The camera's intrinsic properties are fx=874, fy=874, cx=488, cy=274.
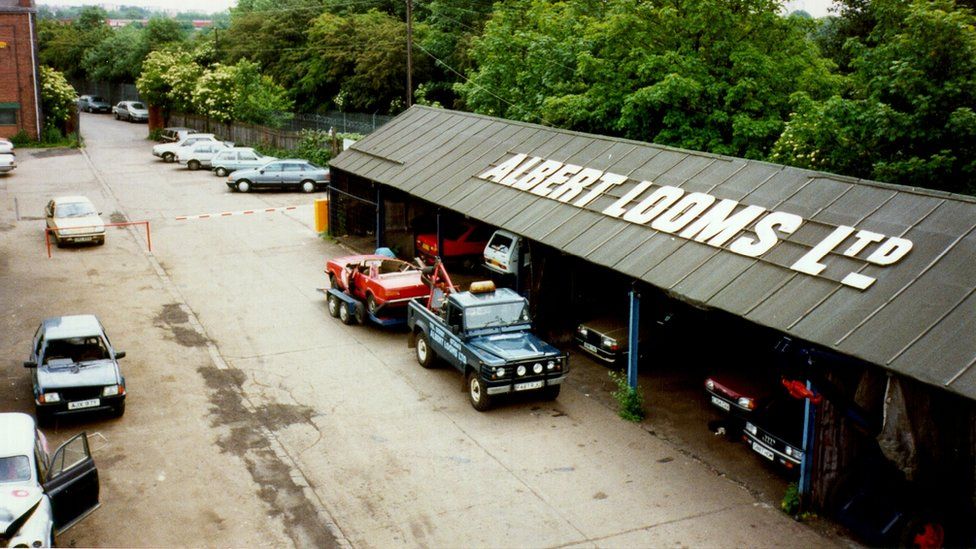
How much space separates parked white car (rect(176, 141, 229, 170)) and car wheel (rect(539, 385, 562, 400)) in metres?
34.4

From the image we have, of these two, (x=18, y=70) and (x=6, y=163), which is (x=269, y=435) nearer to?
(x=6, y=163)

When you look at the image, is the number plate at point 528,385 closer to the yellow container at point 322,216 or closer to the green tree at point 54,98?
the yellow container at point 322,216

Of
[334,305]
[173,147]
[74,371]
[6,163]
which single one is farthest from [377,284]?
[173,147]

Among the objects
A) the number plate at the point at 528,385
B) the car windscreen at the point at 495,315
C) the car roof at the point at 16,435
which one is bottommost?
the number plate at the point at 528,385

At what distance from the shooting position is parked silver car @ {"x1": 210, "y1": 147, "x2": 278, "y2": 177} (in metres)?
43.9

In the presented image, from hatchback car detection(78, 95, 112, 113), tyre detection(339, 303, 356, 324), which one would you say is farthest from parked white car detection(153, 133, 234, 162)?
hatchback car detection(78, 95, 112, 113)

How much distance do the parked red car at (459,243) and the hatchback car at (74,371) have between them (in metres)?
11.1

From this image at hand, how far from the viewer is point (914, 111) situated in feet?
66.1

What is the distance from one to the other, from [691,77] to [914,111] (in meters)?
9.91

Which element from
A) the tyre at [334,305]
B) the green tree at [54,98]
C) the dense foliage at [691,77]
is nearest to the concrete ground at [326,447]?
the tyre at [334,305]

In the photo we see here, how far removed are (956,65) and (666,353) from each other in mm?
9084

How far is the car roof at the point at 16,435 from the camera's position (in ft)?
38.1

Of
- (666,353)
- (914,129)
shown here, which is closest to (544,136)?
(666,353)

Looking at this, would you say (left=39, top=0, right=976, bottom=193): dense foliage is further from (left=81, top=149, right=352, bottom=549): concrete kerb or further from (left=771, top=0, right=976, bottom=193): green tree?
(left=81, top=149, right=352, bottom=549): concrete kerb
